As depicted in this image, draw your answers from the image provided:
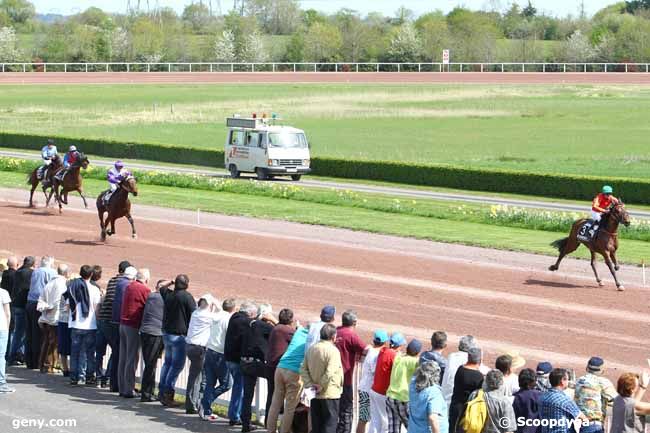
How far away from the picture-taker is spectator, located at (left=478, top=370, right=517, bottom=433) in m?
9.95

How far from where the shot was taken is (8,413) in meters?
13.1

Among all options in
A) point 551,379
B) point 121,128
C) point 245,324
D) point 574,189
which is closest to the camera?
point 551,379

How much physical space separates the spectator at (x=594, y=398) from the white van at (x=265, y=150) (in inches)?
1293

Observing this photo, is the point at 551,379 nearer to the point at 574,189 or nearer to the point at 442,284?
the point at 442,284

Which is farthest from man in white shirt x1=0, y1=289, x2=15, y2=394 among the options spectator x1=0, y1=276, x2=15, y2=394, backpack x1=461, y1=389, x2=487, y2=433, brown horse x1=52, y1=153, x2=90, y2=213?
brown horse x1=52, y1=153, x2=90, y2=213

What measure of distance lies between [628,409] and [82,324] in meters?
7.48

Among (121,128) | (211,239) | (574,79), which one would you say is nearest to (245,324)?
(211,239)

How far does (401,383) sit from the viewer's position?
11297 millimetres

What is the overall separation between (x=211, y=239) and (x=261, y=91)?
217 ft

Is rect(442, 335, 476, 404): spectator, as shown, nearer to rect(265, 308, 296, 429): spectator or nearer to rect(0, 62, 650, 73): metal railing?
rect(265, 308, 296, 429): spectator

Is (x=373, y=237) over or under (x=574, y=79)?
under

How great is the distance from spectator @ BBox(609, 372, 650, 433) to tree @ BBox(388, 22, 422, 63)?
112 metres

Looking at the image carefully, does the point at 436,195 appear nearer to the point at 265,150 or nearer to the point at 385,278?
the point at 265,150

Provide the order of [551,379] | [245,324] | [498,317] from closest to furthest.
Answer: [551,379], [245,324], [498,317]
